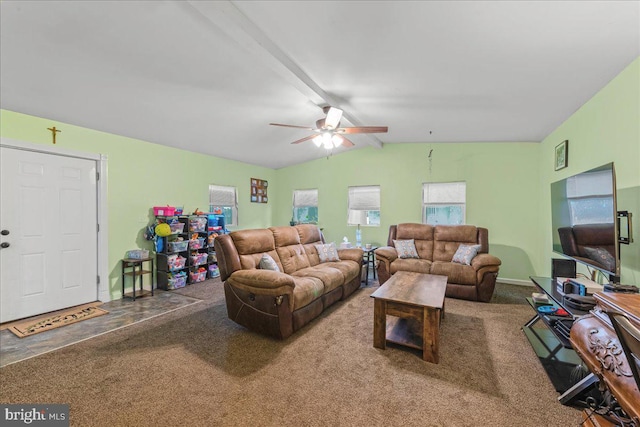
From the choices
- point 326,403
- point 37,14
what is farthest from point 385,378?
point 37,14

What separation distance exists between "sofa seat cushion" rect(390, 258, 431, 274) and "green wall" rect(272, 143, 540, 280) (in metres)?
1.38

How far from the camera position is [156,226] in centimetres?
413

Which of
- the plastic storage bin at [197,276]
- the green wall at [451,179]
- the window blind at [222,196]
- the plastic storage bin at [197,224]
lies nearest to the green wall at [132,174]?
the window blind at [222,196]

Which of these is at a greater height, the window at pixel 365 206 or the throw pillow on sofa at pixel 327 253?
the window at pixel 365 206

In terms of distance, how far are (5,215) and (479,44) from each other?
4990 mm

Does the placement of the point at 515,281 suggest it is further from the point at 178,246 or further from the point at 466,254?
the point at 178,246

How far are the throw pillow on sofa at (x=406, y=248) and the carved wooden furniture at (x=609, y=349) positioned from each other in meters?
2.74

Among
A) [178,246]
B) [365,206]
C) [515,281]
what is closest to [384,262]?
[365,206]

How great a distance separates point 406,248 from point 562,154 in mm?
2403

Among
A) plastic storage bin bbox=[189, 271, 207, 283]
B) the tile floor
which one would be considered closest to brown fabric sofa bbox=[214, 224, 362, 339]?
the tile floor

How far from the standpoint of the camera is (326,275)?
10.7ft

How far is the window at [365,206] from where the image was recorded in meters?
5.68

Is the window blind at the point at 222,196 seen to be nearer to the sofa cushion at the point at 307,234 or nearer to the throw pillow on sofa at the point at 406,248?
the sofa cushion at the point at 307,234

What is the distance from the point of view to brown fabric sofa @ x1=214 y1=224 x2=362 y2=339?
256 cm
